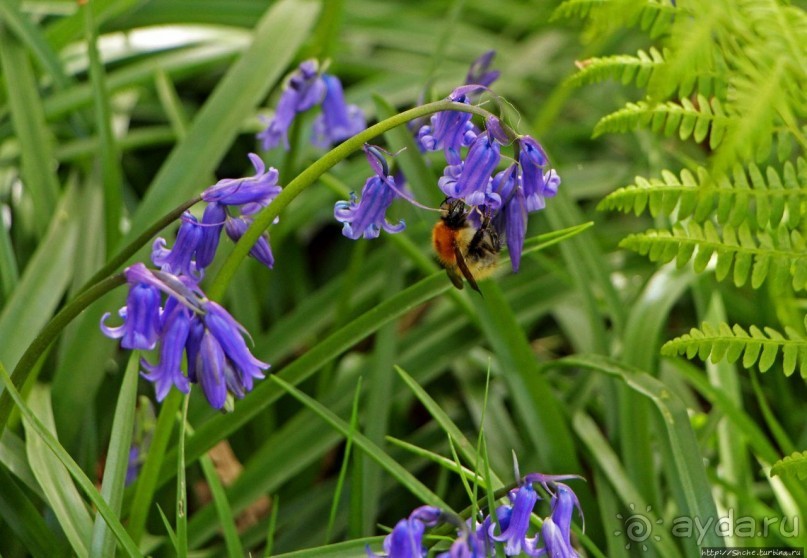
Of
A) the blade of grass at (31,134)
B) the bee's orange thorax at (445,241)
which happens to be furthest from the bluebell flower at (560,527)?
→ the blade of grass at (31,134)

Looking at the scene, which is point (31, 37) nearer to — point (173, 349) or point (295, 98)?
point (295, 98)

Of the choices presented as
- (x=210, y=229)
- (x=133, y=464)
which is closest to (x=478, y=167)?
(x=210, y=229)

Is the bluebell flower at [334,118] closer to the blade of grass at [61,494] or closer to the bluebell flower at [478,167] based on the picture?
the bluebell flower at [478,167]

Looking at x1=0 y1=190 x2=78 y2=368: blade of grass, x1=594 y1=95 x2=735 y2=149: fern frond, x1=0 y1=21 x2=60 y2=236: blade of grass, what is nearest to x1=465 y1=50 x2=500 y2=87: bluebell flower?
x1=594 y1=95 x2=735 y2=149: fern frond

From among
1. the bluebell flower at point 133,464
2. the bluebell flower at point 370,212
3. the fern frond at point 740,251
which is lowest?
the bluebell flower at point 133,464

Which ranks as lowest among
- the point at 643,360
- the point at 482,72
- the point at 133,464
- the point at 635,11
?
the point at 643,360

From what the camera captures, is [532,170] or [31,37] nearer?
[532,170]

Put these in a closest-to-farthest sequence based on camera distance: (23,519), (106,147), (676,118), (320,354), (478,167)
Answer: (478,167), (676,118), (23,519), (320,354), (106,147)

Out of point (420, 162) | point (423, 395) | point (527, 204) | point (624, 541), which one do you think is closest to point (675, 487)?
point (624, 541)
